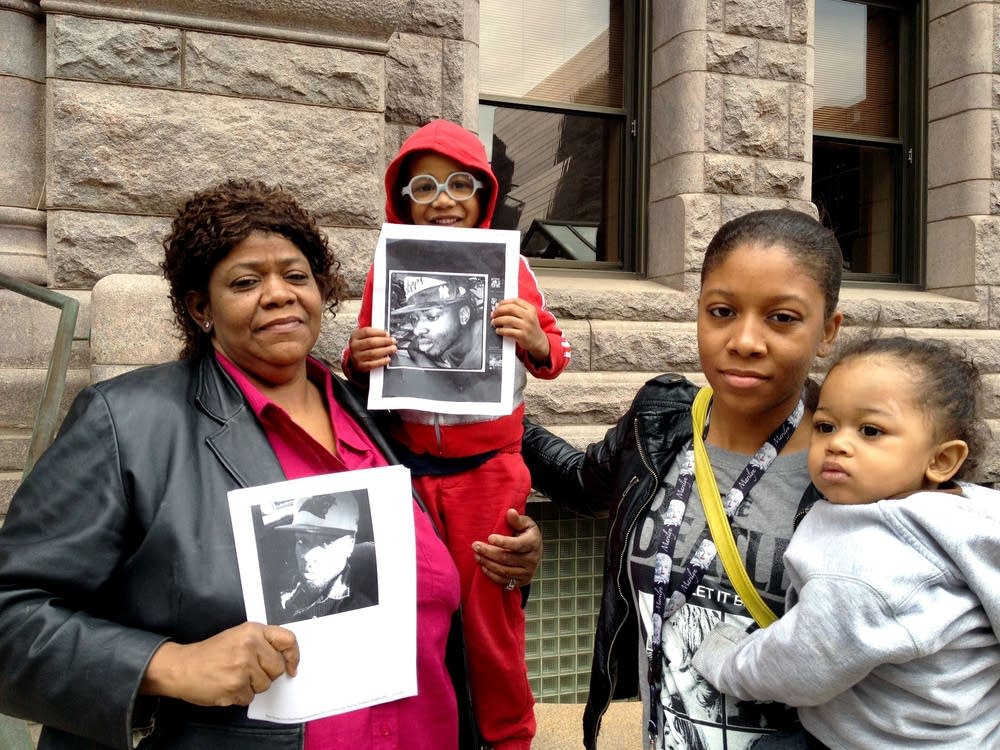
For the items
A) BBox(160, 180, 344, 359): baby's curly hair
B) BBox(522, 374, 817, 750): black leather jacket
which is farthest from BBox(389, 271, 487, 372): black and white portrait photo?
BBox(522, 374, 817, 750): black leather jacket

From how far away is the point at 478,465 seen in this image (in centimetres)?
233

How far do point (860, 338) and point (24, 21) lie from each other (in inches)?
135

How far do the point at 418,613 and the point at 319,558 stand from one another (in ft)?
1.10

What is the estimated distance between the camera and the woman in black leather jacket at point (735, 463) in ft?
5.00

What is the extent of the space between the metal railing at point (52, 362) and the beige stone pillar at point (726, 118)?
3.27 meters

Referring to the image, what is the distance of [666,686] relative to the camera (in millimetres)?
1615

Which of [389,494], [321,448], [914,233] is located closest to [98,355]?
[321,448]

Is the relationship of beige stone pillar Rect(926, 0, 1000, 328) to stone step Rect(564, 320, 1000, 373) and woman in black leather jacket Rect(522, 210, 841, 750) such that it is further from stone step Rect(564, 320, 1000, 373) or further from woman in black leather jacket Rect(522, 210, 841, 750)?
woman in black leather jacket Rect(522, 210, 841, 750)

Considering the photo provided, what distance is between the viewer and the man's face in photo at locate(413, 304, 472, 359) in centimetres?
212

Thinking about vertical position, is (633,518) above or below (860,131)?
below

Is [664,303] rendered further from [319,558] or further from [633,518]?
[319,558]

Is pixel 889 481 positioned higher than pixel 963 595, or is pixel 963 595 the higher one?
pixel 889 481

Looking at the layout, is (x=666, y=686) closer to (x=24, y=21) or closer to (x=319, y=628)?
(x=319, y=628)

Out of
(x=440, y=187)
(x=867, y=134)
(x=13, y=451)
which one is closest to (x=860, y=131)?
(x=867, y=134)
